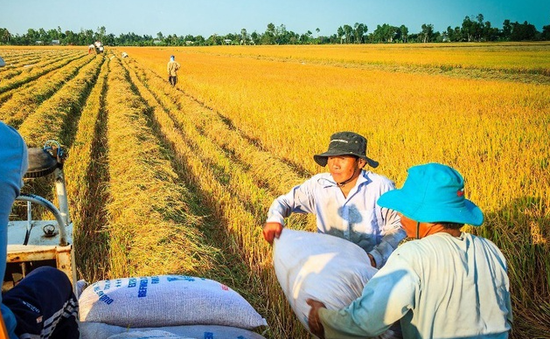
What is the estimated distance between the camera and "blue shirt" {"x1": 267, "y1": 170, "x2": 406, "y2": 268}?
8.68 ft

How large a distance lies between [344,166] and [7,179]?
1.86 metres

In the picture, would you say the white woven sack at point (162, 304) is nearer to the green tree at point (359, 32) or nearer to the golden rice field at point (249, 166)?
the golden rice field at point (249, 166)

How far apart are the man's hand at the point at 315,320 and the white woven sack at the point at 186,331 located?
45 cm

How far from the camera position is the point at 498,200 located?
412cm

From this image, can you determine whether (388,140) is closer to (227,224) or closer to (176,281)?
(227,224)

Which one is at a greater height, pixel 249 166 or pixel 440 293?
pixel 440 293

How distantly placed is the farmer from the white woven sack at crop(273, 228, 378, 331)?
1019 millimetres

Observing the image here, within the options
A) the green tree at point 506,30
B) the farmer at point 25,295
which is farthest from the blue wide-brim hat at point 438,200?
the green tree at point 506,30

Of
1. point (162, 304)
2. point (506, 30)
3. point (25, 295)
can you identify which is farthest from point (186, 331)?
point (506, 30)

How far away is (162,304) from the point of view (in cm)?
226

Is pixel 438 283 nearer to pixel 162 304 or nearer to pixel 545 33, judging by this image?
pixel 162 304

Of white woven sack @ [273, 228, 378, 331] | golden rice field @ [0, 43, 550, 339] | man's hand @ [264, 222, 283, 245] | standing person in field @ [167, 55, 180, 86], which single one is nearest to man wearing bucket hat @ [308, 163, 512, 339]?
white woven sack @ [273, 228, 378, 331]

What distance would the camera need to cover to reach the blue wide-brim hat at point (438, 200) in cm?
159

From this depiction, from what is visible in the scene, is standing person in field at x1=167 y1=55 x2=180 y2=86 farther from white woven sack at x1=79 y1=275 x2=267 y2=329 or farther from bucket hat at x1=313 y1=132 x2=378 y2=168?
white woven sack at x1=79 y1=275 x2=267 y2=329
